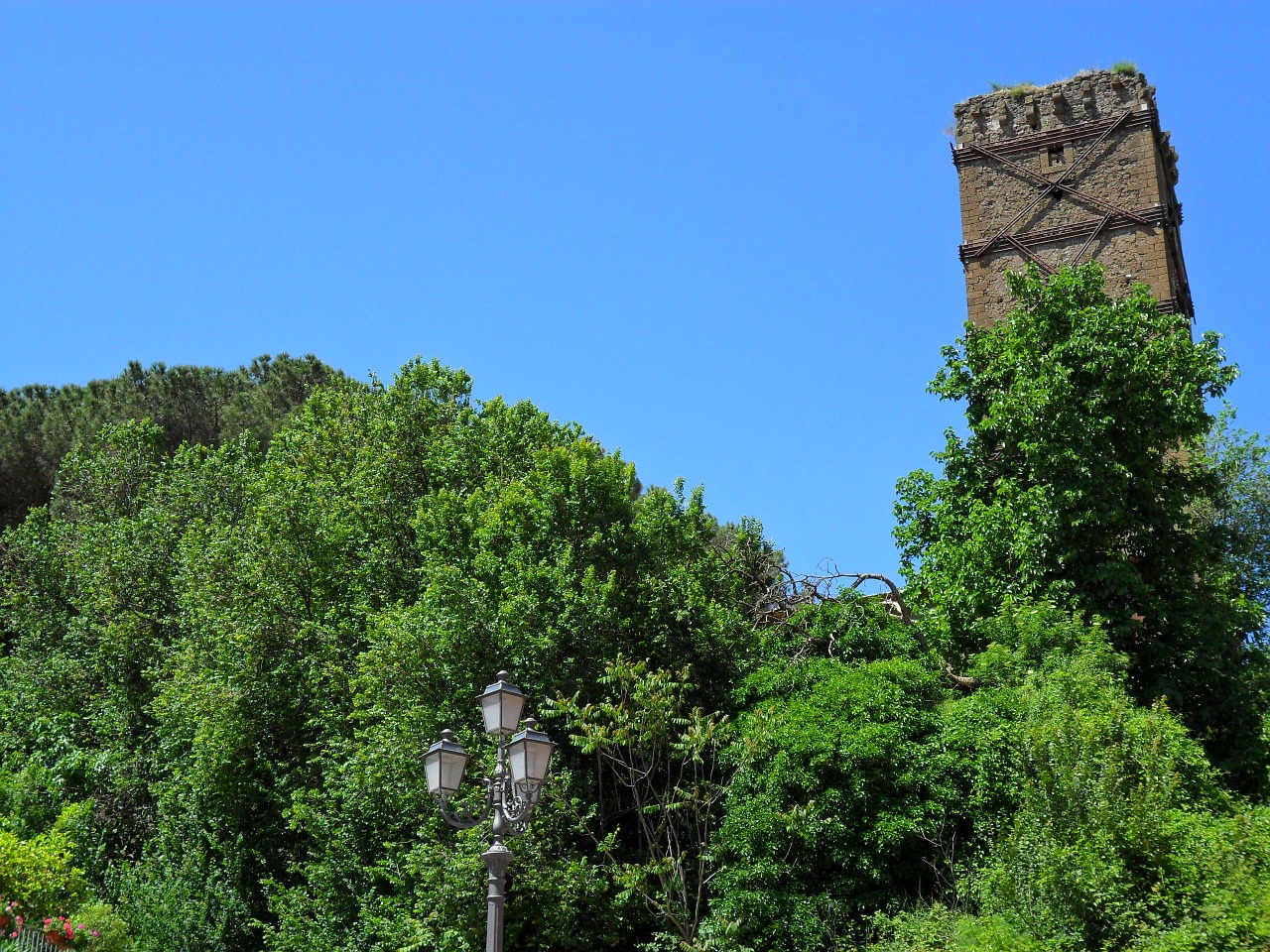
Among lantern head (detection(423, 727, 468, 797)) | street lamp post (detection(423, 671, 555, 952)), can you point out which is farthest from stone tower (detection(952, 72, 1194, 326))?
lantern head (detection(423, 727, 468, 797))

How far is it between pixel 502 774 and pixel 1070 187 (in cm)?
2563

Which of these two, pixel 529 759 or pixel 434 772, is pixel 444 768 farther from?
pixel 529 759

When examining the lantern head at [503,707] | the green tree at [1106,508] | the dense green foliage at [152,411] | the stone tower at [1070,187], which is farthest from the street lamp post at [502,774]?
the dense green foliage at [152,411]

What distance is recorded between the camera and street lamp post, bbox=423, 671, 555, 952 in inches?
454

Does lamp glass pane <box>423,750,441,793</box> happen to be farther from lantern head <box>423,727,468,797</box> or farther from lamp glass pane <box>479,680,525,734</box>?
lamp glass pane <box>479,680,525,734</box>

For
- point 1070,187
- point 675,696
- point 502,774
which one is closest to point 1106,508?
point 675,696

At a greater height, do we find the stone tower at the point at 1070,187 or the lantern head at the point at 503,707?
the stone tower at the point at 1070,187

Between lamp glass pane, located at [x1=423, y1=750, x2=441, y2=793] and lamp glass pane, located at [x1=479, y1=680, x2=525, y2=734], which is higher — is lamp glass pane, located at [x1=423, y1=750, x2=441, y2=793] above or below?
below

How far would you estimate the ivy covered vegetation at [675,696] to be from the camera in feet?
54.1

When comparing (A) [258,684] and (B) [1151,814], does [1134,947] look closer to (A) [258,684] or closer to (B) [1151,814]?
(B) [1151,814]

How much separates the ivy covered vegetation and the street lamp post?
18.6ft

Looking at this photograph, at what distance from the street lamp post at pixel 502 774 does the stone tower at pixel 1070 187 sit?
23484 millimetres

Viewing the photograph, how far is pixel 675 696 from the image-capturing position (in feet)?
63.6

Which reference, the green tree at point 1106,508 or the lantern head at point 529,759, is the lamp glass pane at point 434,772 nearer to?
the lantern head at point 529,759
